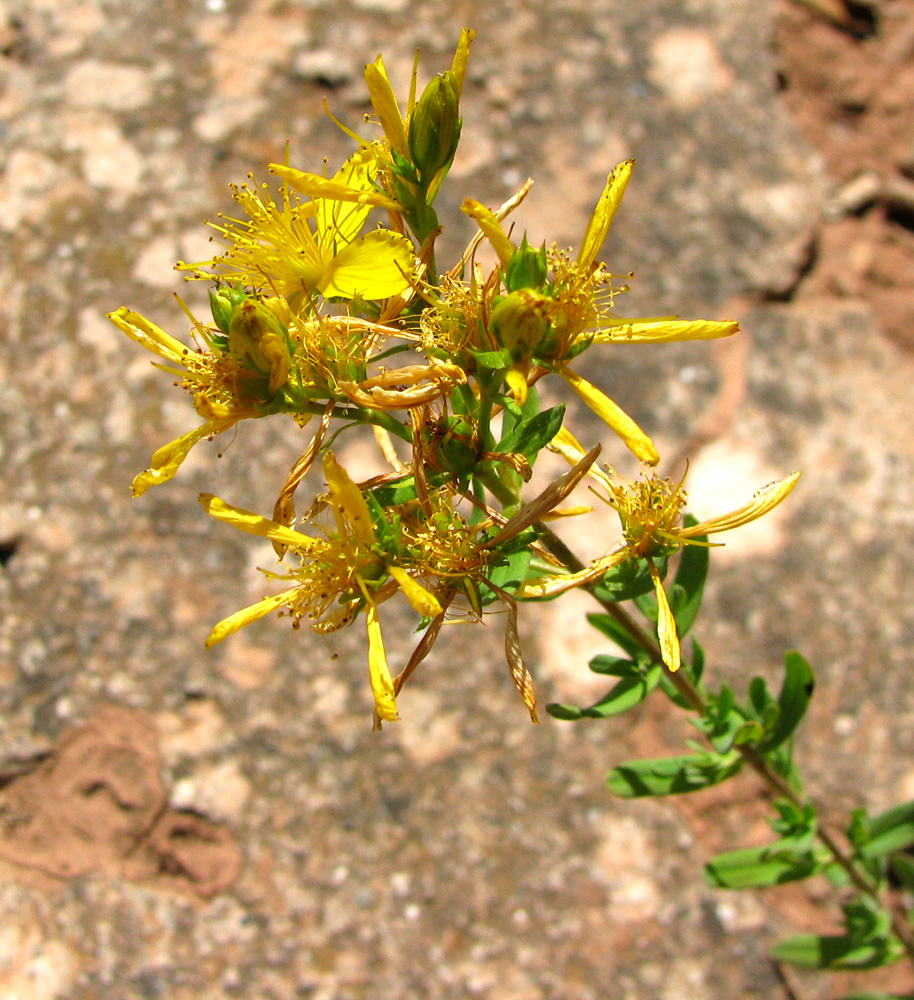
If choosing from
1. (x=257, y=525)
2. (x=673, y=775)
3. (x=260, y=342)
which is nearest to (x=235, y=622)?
(x=257, y=525)

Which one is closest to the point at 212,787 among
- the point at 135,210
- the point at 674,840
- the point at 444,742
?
the point at 444,742

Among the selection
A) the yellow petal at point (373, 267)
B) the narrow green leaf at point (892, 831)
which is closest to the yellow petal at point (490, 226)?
the yellow petal at point (373, 267)

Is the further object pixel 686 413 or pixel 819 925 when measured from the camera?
pixel 686 413

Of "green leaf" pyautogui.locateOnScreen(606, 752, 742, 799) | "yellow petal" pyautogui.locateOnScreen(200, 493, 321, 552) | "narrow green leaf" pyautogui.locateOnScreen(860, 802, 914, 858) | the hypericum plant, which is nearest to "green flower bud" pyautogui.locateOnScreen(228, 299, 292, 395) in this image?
the hypericum plant

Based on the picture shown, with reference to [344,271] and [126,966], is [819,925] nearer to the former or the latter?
[126,966]

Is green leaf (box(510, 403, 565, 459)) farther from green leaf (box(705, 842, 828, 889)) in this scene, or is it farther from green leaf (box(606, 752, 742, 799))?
green leaf (box(705, 842, 828, 889))

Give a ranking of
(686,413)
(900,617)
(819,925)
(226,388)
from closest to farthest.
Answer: (226,388)
(819,925)
(900,617)
(686,413)

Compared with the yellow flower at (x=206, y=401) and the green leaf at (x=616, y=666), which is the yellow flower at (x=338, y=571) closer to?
the yellow flower at (x=206, y=401)
